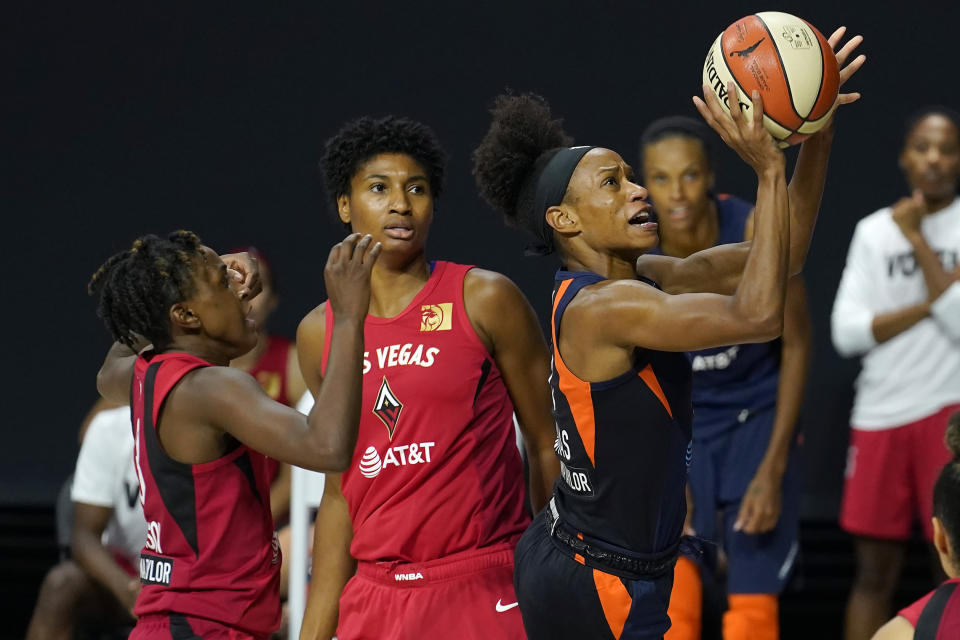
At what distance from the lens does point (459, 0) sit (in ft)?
21.3

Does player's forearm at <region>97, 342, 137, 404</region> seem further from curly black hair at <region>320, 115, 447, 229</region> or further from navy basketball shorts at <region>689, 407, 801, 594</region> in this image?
navy basketball shorts at <region>689, 407, 801, 594</region>

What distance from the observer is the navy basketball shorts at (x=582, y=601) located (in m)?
2.88

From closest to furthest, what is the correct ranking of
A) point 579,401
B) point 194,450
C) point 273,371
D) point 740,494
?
1. point 579,401
2. point 194,450
3. point 740,494
4. point 273,371

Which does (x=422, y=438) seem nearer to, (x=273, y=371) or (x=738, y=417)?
(x=738, y=417)

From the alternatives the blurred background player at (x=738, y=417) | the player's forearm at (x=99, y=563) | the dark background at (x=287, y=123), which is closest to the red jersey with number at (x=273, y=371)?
the dark background at (x=287, y=123)

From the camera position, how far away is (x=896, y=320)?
5148 millimetres

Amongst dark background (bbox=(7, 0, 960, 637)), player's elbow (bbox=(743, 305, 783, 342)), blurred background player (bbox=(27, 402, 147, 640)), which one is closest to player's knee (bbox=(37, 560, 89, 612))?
blurred background player (bbox=(27, 402, 147, 640))

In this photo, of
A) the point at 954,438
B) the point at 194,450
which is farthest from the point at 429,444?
the point at 954,438

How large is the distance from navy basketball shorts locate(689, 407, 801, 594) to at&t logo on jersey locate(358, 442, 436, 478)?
167cm

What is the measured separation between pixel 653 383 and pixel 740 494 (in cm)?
195

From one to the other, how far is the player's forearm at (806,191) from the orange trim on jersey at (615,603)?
82 cm

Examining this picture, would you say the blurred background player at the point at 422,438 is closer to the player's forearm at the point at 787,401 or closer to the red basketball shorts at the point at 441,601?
the red basketball shorts at the point at 441,601

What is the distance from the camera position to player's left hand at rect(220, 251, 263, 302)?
10.9 feet

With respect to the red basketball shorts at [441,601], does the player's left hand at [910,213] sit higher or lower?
higher
